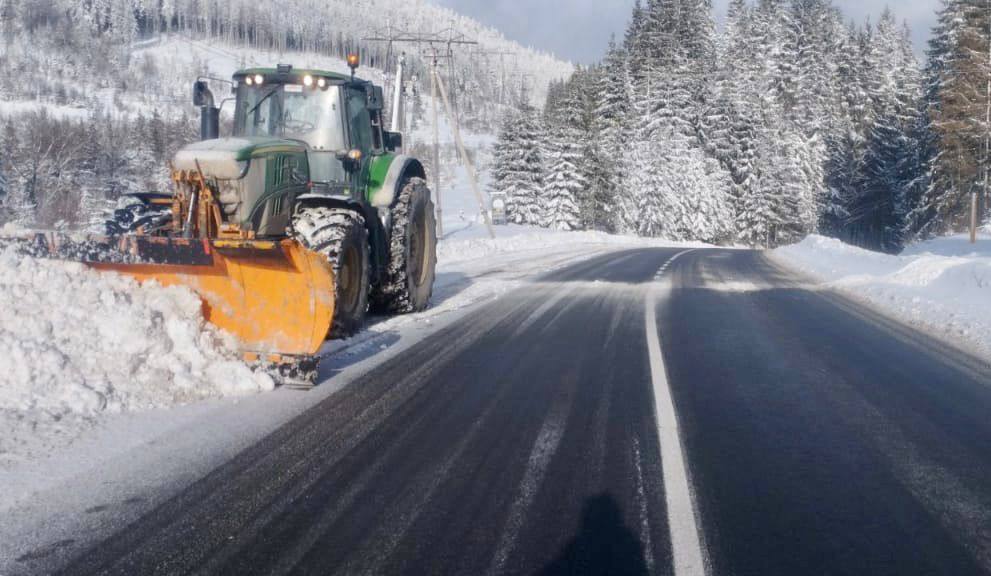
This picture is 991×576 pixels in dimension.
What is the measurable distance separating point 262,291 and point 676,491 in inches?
152

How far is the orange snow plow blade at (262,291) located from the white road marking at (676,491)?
2765mm

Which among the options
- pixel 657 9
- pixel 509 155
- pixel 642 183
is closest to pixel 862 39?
pixel 657 9

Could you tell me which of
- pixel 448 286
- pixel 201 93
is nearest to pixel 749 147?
pixel 448 286

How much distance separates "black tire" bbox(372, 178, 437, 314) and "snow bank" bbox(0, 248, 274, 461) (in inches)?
142

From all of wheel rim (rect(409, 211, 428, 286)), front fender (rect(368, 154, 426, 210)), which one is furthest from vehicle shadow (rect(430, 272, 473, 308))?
front fender (rect(368, 154, 426, 210))

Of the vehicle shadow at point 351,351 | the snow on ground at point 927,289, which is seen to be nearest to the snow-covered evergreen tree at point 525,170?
the snow on ground at point 927,289

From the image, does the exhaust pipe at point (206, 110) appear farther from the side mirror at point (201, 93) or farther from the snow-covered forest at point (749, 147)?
the snow-covered forest at point (749, 147)

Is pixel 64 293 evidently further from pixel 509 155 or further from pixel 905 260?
pixel 509 155

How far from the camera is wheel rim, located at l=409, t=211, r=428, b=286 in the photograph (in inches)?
428

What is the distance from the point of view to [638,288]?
14484 mm

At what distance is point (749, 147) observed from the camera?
60.1m

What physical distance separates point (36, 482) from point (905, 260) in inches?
756

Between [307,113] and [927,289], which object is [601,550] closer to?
[307,113]

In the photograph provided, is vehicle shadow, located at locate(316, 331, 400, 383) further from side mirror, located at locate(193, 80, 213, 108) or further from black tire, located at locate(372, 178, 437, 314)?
side mirror, located at locate(193, 80, 213, 108)
